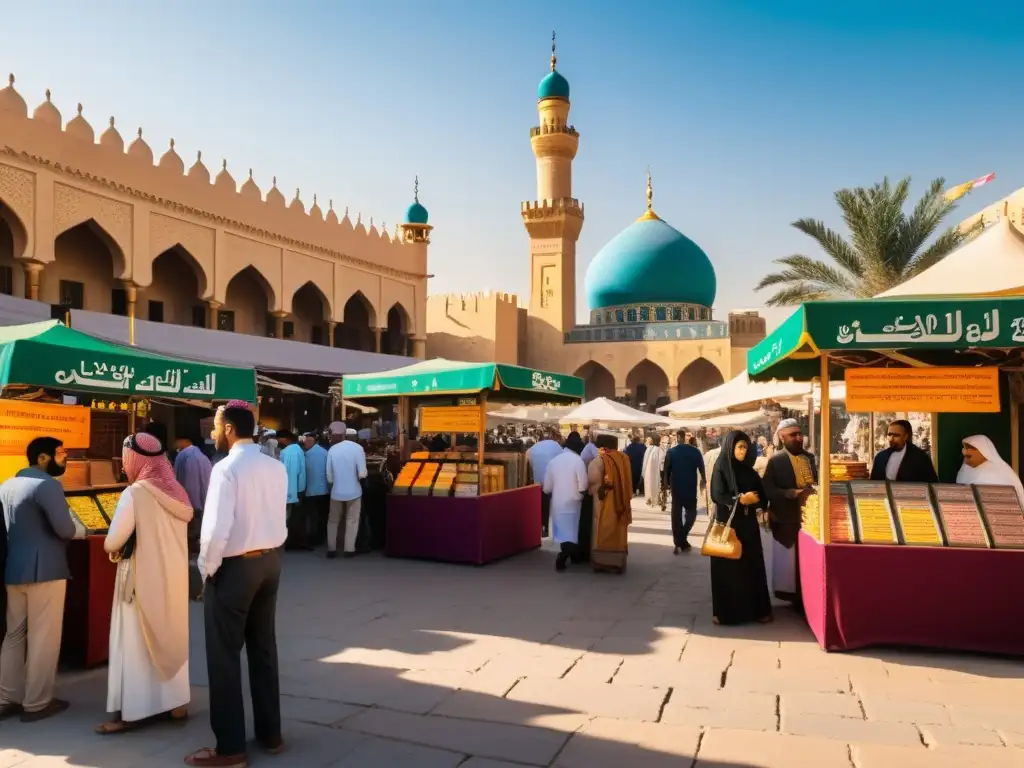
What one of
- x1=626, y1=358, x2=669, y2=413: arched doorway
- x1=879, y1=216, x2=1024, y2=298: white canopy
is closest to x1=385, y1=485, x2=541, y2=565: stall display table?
x1=879, y1=216, x2=1024, y2=298: white canopy

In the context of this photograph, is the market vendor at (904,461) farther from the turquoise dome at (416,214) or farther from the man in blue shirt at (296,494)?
the turquoise dome at (416,214)

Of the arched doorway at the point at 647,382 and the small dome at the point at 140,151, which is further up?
the small dome at the point at 140,151

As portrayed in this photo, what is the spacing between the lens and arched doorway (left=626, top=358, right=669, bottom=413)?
30859 millimetres

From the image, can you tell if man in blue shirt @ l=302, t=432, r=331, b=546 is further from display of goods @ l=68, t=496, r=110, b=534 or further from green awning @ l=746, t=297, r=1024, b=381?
green awning @ l=746, t=297, r=1024, b=381

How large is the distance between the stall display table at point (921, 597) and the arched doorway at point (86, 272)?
14633 millimetres

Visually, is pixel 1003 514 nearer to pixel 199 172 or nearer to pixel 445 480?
pixel 445 480

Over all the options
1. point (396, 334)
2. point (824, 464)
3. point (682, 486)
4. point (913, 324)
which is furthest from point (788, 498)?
point (396, 334)

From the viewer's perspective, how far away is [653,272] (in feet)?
100

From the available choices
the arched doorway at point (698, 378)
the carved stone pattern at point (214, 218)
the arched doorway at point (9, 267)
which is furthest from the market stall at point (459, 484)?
the arched doorway at point (698, 378)

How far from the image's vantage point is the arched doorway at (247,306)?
19656 mm

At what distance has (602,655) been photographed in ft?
16.3

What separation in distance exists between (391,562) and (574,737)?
4920 mm

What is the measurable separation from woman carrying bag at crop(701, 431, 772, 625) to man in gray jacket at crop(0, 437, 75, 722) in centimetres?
390

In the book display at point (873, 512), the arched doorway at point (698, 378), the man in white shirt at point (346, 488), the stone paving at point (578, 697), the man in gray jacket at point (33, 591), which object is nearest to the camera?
the stone paving at point (578, 697)
